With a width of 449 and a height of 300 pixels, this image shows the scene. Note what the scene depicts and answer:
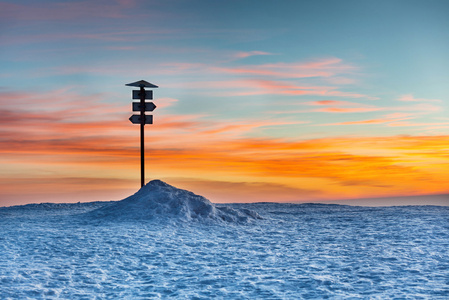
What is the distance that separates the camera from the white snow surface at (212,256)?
6.44m

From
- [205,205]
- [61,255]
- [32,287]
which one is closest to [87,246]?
[61,255]

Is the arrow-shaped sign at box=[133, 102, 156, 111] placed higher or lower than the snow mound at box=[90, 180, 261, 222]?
higher

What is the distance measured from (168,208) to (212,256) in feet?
16.6

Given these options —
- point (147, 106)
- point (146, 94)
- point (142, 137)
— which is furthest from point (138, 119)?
point (146, 94)

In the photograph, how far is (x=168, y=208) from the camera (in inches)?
532

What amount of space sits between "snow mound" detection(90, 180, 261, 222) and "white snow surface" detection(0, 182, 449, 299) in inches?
2.3

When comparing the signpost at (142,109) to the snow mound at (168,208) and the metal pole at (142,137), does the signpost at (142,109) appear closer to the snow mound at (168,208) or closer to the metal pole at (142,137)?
the metal pole at (142,137)

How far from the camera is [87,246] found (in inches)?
366

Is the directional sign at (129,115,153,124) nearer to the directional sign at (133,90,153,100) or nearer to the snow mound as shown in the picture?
the directional sign at (133,90,153,100)

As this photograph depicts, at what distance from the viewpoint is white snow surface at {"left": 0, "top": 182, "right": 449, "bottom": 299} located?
6441 mm

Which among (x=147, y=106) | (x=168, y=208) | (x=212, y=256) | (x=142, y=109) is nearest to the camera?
(x=212, y=256)

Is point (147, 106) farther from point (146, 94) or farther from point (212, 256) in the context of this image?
point (212, 256)

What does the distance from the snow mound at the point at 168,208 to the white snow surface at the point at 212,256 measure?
58 mm

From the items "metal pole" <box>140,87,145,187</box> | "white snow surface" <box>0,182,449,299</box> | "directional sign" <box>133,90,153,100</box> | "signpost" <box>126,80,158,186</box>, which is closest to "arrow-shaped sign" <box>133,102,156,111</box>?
"signpost" <box>126,80,158,186</box>
